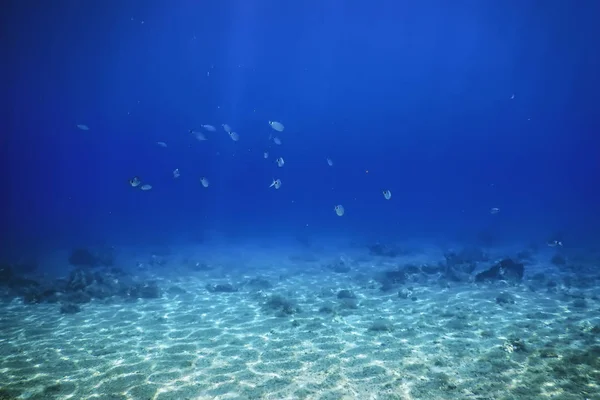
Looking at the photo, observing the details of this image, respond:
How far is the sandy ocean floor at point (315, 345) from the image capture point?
23.3 feet

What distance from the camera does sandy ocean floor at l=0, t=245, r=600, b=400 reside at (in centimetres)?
710

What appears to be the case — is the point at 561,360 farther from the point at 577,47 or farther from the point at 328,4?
the point at 577,47

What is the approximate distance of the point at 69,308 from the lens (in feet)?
42.5

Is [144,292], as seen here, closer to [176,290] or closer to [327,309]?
[176,290]

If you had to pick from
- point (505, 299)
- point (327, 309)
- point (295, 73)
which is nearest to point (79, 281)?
point (327, 309)

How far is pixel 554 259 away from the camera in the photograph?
21.5 m

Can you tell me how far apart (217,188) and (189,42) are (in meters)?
135

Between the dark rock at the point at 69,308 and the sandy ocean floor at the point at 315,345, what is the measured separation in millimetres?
234

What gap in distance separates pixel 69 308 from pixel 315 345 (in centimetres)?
1004

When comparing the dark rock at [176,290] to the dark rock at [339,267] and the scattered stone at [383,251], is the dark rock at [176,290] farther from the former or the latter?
the scattered stone at [383,251]

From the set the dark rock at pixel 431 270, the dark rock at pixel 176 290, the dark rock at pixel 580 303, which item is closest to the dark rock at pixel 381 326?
the dark rock at pixel 580 303

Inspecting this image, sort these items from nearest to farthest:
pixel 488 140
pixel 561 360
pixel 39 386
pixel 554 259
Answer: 1. pixel 39 386
2. pixel 561 360
3. pixel 554 259
4. pixel 488 140

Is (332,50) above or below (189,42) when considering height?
above

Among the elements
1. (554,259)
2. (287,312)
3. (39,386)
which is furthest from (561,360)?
(554,259)
